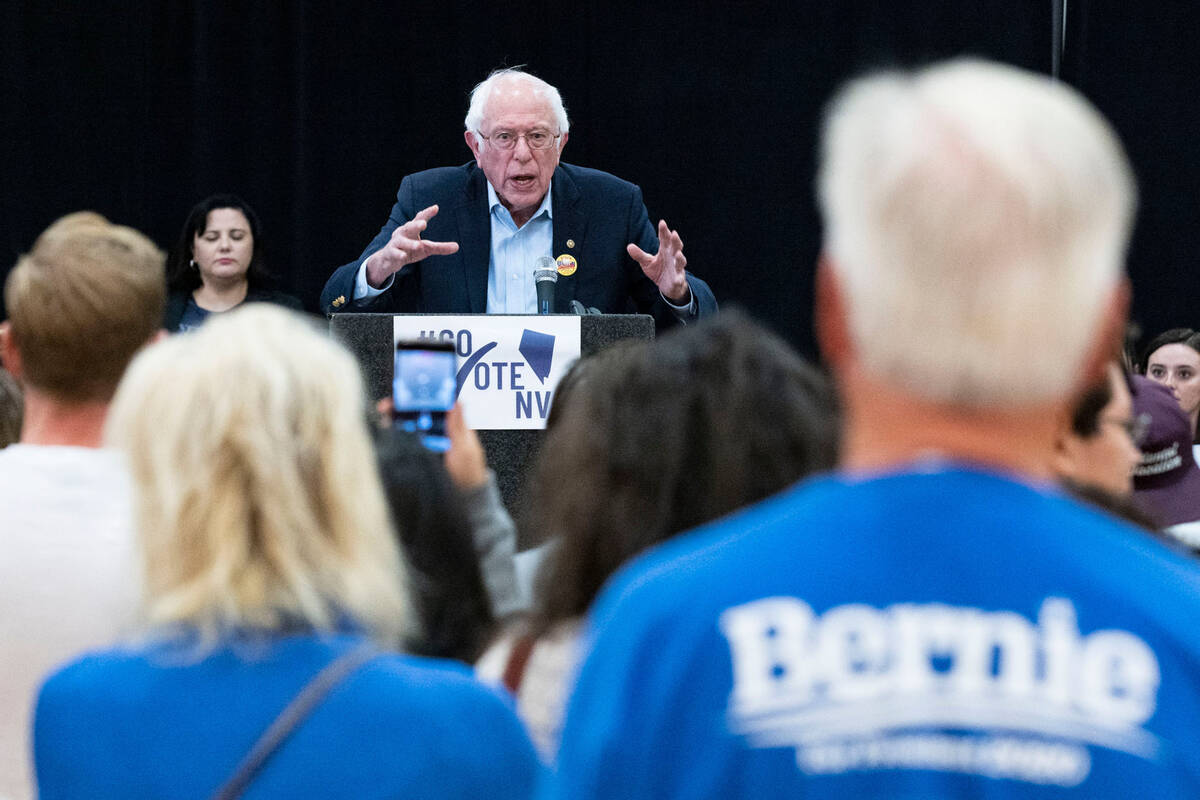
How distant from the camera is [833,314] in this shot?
81cm

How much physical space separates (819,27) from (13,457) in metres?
5.21

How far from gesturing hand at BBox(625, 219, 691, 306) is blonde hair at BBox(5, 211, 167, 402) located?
2004 millimetres

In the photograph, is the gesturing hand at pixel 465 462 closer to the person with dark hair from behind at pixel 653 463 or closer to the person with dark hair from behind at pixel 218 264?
the person with dark hair from behind at pixel 653 463

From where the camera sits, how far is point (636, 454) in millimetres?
1347

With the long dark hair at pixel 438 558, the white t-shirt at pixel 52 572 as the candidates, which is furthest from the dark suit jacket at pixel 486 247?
the long dark hair at pixel 438 558

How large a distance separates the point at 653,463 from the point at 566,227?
2881 mm

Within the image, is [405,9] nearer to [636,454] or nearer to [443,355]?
[443,355]

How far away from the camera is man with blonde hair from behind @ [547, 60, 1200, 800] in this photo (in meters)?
0.72

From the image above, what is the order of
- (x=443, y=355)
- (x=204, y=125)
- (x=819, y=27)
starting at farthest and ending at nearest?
(x=819, y=27), (x=204, y=125), (x=443, y=355)

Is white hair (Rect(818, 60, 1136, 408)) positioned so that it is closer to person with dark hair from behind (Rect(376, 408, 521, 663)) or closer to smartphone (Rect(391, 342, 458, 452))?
person with dark hair from behind (Rect(376, 408, 521, 663))

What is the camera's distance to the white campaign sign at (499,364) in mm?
3201

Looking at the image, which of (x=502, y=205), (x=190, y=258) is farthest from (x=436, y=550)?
(x=190, y=258)

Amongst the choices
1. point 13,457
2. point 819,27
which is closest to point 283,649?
point 13,457

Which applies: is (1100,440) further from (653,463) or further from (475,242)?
(475,242)
